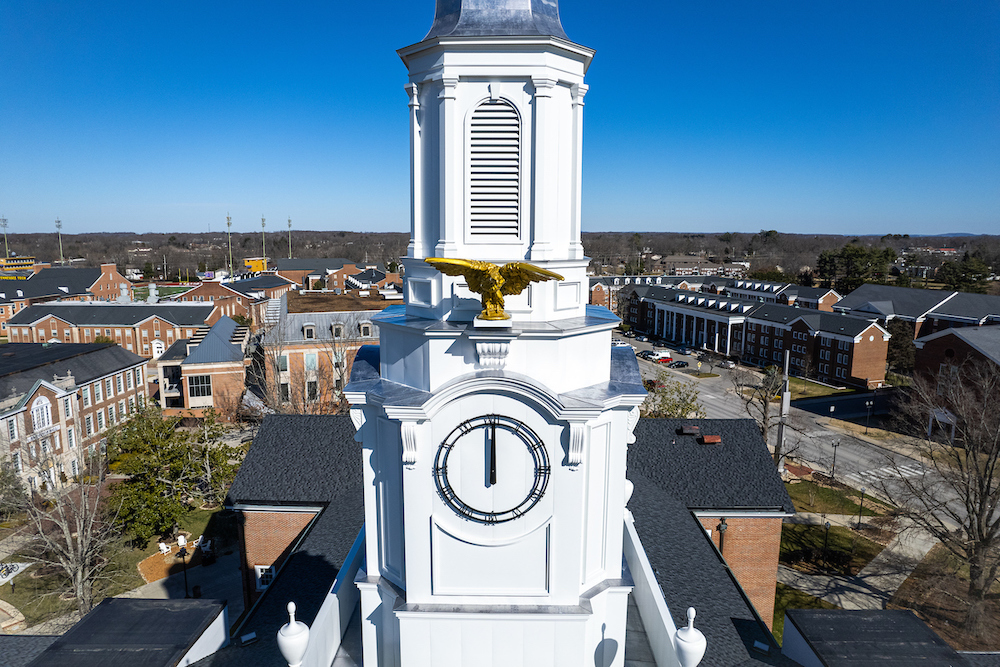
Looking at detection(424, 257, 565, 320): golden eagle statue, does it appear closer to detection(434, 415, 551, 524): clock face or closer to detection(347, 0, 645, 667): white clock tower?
detection(347, 0, 645, 667): white clock tower

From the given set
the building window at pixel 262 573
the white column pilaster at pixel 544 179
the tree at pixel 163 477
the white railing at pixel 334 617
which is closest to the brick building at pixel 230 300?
the tree at pixel 163 477

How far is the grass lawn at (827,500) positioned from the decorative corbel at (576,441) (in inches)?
1360

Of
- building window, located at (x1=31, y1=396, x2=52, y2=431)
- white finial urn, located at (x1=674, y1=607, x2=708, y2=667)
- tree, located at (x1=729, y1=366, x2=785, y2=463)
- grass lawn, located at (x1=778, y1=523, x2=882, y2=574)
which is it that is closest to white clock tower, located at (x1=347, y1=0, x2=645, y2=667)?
white finial urn, located at (x1=674, y1=607, x2=708, y2=667)

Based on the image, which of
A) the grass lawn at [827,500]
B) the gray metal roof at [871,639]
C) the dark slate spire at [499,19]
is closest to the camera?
the dark slate spire at [499,19]

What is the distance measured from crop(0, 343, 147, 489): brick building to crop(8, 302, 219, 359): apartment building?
20973 millimetres

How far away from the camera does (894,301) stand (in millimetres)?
83062

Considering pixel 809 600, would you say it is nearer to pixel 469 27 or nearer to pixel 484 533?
pixel 484 533

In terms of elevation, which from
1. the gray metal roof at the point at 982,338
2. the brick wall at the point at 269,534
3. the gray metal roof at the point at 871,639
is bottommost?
the brick wall at the point at 269,534

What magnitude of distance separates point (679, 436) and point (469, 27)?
68.4 feet

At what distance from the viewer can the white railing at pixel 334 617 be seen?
1057 centimetres

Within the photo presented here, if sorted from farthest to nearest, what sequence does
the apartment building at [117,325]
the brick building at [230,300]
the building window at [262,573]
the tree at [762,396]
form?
the brick building at [230,300]
the apartment building at [117,325]
the tree at [762,396]
the building window at [262,573]

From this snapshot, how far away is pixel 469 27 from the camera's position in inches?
404

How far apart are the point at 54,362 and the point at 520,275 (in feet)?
175

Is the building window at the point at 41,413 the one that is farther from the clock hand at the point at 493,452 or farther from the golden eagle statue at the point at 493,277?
the golden eagle statue at the point at 493,277
